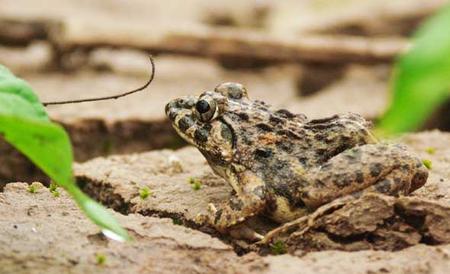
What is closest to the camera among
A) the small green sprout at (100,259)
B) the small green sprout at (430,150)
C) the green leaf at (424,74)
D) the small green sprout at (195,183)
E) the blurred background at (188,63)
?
the green leaf at (424,74)

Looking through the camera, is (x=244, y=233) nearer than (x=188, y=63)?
Yes

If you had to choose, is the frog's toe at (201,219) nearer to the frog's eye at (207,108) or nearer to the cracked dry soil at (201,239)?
the cracked dry soil at (201,239)

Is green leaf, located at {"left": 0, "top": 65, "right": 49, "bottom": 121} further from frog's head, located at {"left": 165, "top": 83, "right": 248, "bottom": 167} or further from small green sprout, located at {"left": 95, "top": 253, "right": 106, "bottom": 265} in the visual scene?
frog's head, located at {"left": 165, "top": 83, "right": 248, "bottom": 167}

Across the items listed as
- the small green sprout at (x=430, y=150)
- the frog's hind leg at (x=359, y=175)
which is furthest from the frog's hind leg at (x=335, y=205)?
the small green sprout at (x=430, y=150)

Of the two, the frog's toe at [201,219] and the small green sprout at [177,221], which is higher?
the frog's toe at [201,219]

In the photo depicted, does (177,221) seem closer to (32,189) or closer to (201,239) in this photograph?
(201,239)

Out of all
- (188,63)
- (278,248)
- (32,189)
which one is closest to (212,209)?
(278,248)

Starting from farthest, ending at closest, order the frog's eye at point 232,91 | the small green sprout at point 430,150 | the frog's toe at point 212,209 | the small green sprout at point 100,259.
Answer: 1. the small green sprout at point 430,150
2. the frog's eye at point 232,91
3. the frog's toe at point 212,209
4. the small green sprout at point 100,259
